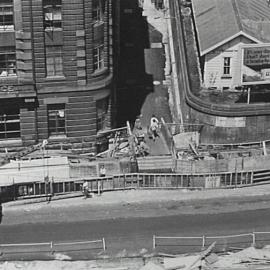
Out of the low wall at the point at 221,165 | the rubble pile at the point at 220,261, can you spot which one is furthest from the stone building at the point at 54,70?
the rubble pile at the point at 220,261

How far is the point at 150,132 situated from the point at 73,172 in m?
11.0

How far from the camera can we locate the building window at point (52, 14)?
207ft

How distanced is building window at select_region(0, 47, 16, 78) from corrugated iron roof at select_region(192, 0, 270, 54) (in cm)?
1866

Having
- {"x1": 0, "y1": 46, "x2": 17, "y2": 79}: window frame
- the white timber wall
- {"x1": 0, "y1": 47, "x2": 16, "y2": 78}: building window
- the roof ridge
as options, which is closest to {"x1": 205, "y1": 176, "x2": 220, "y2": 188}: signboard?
the white timber wall

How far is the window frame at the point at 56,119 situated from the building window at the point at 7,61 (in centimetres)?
439

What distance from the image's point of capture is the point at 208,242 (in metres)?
56.3

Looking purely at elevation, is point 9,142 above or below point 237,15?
below

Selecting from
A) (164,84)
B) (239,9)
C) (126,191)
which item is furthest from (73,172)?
(239,9)

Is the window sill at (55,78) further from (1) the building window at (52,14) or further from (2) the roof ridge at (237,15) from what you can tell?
(2) the roof ridge at (237,15)

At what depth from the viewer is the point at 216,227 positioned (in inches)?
2315

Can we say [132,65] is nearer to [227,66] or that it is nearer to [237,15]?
[237,15]

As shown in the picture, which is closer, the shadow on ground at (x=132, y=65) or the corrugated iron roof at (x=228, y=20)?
the corrugated iron roof at (x=228, y=20)

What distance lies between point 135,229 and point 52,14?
19.1 meters

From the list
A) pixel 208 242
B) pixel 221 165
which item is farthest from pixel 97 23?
pixel 208 242
